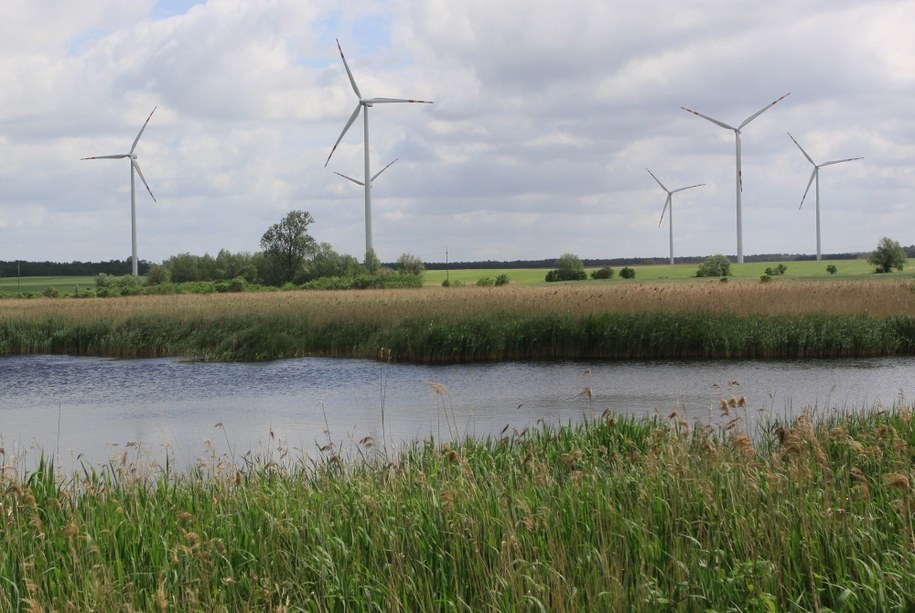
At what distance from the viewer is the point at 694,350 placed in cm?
2691

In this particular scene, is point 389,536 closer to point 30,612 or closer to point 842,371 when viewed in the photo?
point 30,612

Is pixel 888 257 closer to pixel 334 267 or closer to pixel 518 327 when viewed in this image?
pixel 334 267

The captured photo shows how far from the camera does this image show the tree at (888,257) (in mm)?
71938

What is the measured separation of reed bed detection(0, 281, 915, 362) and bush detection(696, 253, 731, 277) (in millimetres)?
37259

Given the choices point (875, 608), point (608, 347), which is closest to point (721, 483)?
point (875, 608)

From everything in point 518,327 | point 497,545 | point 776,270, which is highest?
point 776,270

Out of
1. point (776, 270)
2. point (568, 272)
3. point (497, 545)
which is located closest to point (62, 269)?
point (568, 272)

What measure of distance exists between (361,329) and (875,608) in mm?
26373

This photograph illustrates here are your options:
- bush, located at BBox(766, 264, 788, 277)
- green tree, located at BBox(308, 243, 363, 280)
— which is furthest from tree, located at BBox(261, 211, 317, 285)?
bush, located at BBox(766, 264, 788, 277)

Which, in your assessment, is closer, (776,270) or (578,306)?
(578,306)

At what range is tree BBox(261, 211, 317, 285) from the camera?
295 feet

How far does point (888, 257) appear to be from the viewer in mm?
72125

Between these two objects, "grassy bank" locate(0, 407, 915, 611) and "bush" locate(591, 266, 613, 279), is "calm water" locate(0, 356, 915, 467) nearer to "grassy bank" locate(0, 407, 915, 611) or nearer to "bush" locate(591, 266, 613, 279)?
"grassy bank" locate(0, 407, 915, 611)

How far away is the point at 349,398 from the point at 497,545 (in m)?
13.9
